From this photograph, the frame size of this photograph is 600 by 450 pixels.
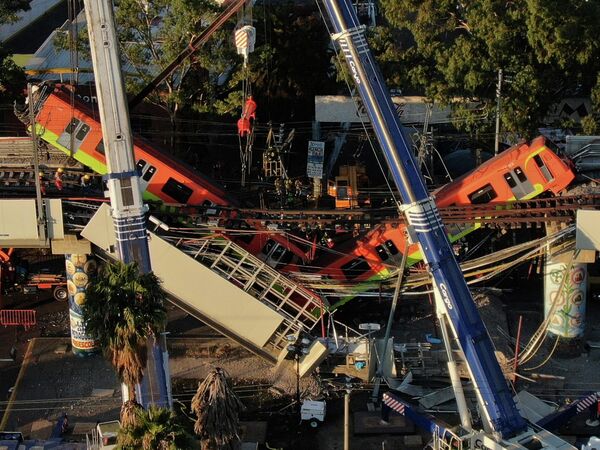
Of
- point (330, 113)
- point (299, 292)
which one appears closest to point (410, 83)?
point (330, 113)

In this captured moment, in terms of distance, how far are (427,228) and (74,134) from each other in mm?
15982

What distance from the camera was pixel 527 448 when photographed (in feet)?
90.2

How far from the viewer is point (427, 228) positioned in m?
27.9

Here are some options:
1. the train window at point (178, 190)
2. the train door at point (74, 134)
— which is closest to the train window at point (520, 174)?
the train window at point (178, 190)

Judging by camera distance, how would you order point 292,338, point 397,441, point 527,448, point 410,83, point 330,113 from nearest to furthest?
point 527,448, point 397,441, point 292,338, point 410,83, point 330,113

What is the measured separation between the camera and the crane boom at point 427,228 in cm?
2769

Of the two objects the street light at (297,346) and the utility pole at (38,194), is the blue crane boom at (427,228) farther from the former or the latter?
the utility pole at (38,194)

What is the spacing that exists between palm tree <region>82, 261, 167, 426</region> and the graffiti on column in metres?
17.2

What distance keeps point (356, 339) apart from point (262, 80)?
19388 millimetres

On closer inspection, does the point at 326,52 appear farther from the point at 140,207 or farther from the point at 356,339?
the point at 140,207

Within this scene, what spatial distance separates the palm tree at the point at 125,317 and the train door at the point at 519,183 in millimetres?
16469

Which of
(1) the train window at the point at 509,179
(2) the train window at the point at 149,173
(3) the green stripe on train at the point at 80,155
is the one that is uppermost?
(3) the green stripe on train at the point at 80,155

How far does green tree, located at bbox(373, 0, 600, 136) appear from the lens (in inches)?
1649

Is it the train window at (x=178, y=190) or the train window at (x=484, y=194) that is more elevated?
the train window at (x=178, y=190)
